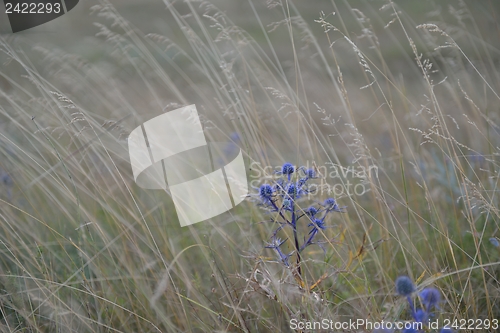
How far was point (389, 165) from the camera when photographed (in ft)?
Answer: 9.03

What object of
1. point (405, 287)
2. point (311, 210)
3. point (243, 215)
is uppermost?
point (311, 210)

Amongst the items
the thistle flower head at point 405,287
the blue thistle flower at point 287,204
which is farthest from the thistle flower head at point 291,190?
the thistle flower head at point 405,287

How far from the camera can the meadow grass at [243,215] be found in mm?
1507

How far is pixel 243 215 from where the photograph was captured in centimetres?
218

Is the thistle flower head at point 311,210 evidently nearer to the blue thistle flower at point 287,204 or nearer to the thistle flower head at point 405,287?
the blue thistle flower at point 287,204

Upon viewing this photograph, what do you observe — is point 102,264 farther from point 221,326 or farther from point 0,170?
point 0,170

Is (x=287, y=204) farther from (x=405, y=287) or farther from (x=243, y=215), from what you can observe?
(x=243, y=215)

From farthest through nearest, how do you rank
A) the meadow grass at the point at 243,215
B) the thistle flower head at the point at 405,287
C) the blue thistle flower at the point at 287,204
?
the meadow grass at the point at 243,215 → the blue thistle flower at the point at 287,204 → the thistle flower head at the point at 405,287

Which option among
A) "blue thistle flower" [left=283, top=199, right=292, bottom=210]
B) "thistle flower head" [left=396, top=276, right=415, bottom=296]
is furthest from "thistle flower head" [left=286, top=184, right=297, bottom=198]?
"thistle flower head" [left=396, top=276, right=415, bottom=296]

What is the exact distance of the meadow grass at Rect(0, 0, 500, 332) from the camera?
151cm

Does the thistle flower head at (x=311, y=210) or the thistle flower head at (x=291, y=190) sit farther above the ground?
the thistle flower head at (x=291, y=190)

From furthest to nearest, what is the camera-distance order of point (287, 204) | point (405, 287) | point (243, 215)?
1. point (243, 215)
2. point (287, 204)
3. point (405, 287)

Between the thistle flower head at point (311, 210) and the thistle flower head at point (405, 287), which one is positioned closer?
the thistle flower head at point (405, 287)

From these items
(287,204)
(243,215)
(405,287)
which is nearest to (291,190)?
(287,204)
